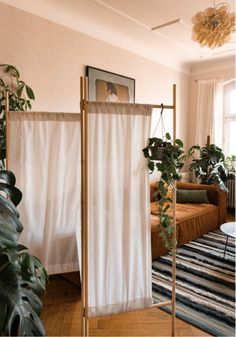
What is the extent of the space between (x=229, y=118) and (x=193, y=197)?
2053 millimetres

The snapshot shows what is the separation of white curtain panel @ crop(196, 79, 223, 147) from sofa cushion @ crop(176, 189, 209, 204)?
147 centimetres

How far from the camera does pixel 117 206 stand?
1.73m

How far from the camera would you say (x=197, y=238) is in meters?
3.70

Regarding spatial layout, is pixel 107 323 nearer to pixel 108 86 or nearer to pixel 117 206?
pixel 117 206

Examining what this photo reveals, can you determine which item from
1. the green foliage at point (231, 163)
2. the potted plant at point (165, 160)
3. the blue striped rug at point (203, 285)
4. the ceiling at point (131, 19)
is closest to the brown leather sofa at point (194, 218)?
the blue striped rug at point (203, 285)

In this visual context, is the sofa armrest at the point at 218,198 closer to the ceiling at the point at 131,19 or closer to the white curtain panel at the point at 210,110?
the white curtain panel at the point at 210,110

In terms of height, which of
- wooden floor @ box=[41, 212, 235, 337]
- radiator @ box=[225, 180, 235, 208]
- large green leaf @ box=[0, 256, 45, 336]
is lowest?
wooden floor @ box=[41, 212, 235, 337]

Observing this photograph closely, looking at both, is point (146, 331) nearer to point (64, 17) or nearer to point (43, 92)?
point (43, 92)

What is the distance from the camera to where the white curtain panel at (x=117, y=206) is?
5.53ft

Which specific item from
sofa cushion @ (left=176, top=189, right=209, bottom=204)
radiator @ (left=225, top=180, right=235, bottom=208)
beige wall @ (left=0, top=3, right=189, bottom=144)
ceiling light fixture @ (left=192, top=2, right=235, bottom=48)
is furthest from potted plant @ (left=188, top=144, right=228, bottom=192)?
ceiling light fixture @ (left=192, top=2, right=235, bottom=48)

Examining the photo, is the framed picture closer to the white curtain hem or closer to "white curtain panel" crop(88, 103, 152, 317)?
"white curtain panel" crop(88, 103, 152, 317)

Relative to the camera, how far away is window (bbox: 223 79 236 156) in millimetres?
5151

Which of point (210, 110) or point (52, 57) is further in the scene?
point (210, 110)

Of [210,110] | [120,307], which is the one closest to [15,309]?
[120,307]
